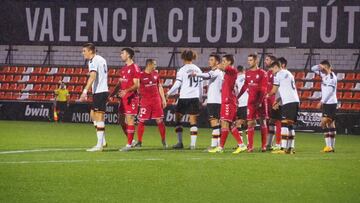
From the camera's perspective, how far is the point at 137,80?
20188mm

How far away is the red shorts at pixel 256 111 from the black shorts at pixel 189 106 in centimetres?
147

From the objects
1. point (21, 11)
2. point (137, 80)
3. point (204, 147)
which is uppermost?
point (21, 11)

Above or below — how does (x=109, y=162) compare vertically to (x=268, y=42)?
below

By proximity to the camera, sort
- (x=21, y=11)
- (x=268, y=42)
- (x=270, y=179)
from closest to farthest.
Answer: (x=270, y=179) < (x=268, y=42) < (x=21, y=11)

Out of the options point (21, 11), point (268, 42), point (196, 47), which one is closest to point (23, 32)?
point (21, 11)

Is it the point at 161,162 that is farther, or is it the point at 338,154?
the point at 338,154

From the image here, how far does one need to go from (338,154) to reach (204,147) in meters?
3.44

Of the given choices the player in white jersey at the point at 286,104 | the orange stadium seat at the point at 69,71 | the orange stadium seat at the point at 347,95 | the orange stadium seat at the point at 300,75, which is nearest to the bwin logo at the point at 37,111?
the orange stadium seat at the point at 69,71

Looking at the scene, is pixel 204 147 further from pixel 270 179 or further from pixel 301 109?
pixel 301 109

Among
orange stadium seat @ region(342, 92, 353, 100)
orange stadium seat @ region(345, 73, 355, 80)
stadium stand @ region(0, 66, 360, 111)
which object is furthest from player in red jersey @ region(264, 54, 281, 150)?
stadium stand @ region(0, 66, 360, 111)

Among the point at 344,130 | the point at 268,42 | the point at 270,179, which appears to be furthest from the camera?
the point at 268,42

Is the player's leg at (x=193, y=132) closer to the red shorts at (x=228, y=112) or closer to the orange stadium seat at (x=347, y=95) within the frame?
the red shorts at (x=228, y=112)

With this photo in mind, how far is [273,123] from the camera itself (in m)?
22.4

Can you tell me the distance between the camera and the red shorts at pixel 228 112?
20.1 meters
